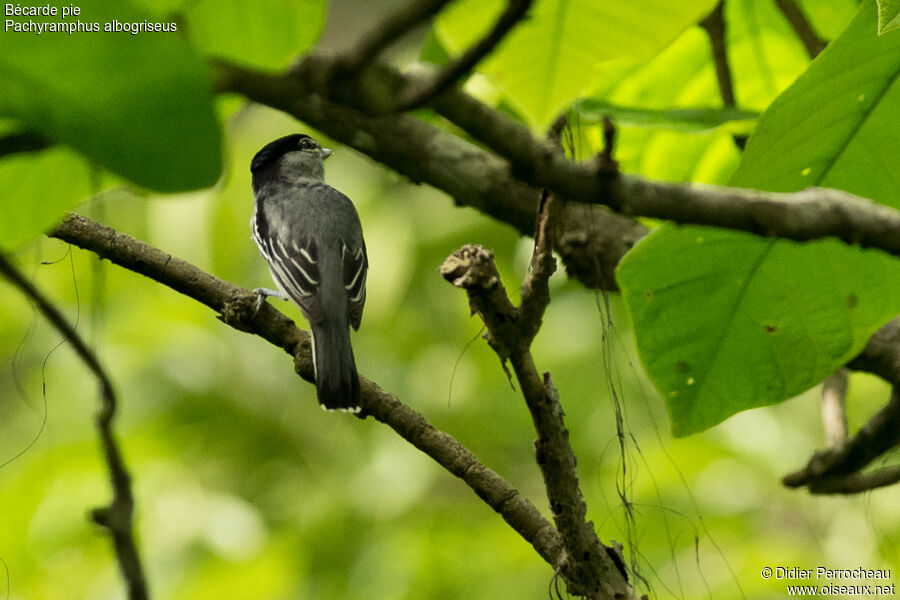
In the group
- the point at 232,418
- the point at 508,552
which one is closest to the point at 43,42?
the point at 508,552

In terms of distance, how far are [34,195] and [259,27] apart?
272 mm

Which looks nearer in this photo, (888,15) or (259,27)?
(259,27)

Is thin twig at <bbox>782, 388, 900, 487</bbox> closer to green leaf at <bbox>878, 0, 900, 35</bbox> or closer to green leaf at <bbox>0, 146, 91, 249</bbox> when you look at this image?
green leaf at <bbox>878, 0, 900, 35</bbox>

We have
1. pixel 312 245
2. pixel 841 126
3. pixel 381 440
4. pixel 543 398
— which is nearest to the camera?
pixel 543 398

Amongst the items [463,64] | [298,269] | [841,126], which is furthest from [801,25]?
[463,64]

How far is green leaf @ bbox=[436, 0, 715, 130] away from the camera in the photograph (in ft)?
4.54

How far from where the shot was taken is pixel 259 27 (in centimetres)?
92

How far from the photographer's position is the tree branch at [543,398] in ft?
4.09

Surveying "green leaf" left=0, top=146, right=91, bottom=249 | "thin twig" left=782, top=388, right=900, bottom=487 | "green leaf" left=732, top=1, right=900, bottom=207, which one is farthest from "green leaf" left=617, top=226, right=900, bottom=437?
"green leaf" left=0, top=146, right=91, bottom=249

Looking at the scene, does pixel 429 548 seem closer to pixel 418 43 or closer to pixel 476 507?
pixel 476 507

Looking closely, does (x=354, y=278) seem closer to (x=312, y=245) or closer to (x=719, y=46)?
(x=312, y=245)

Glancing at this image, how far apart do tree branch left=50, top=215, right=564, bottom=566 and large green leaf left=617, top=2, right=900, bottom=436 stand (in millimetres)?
324

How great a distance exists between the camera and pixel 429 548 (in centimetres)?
281

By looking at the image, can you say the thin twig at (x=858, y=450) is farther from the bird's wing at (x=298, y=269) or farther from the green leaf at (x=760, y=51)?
the bird's wing at (x=298, y=269)
